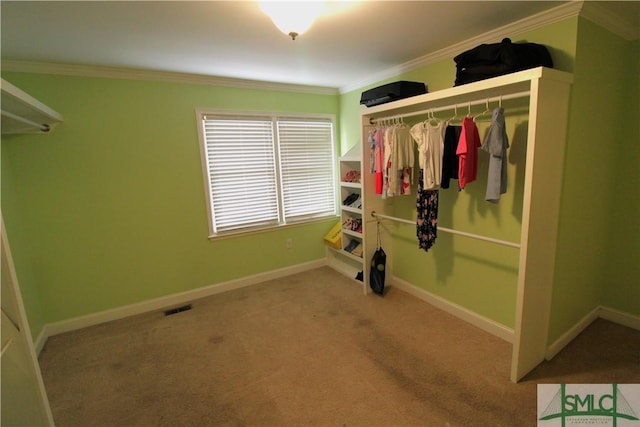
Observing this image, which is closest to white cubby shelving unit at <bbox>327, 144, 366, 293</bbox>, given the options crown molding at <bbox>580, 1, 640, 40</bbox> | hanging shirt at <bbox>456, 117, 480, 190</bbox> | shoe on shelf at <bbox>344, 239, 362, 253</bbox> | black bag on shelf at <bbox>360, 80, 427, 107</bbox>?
shoe on shelf at <bbox>344, 239, 362, 253</bbox>

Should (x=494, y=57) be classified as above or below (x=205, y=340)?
above

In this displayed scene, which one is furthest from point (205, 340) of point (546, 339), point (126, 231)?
point (546, 339)

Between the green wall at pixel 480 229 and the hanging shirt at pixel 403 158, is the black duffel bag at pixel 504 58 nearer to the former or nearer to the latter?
the green wall at pixel 480 229

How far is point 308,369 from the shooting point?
2.12 metres

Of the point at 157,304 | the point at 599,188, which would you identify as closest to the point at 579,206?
the point at 599,188

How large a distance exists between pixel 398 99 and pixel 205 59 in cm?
168

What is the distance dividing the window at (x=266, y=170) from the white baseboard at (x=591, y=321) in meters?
2.67

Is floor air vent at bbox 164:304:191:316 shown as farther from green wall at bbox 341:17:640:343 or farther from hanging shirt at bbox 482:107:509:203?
hanging shirt at bbox 482:107:509:203

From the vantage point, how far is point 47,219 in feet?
8.52

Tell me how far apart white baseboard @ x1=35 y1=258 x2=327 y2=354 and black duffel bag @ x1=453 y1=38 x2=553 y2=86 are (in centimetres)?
281

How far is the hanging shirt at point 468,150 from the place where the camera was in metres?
2.05

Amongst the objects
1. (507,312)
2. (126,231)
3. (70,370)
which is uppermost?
(126,231)

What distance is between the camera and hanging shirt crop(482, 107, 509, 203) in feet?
6.09

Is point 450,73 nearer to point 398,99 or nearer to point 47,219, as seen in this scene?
point 398,99
